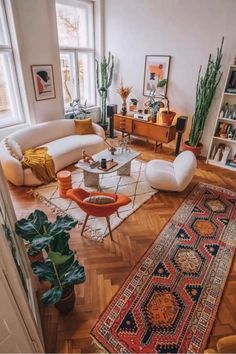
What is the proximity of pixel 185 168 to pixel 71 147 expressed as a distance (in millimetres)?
2115

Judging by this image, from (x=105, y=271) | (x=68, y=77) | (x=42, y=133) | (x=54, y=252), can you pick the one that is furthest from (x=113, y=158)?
(x=68, y=77)

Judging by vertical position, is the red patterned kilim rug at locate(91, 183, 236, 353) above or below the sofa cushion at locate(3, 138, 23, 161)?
below

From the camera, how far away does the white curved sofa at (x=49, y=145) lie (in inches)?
135

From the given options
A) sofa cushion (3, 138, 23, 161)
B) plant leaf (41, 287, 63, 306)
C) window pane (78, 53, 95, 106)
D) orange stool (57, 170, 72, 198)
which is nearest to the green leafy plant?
orange stool (57, 170, 72, 198)

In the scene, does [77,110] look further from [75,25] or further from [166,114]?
[166,114]

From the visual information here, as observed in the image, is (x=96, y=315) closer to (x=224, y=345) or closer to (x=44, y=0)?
(x=224, y=345)

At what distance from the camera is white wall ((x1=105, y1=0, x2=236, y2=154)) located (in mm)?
3787

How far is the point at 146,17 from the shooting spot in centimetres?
449

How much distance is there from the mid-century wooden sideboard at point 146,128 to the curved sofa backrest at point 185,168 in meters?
1.12

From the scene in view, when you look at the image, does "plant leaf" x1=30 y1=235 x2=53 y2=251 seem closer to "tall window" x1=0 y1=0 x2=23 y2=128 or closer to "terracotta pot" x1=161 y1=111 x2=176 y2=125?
"tall window" x1=0 y1=0 x2=23 y2=128

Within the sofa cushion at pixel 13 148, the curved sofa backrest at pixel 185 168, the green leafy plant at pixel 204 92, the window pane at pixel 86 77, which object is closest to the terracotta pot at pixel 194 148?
the green leafy plant at pixel 204 92

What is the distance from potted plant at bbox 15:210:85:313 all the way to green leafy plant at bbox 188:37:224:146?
3.50 meters

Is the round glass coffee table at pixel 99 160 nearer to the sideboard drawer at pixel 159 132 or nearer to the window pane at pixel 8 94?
the sideboard drawer at pixel 159 132

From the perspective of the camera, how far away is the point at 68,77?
5195 mm
